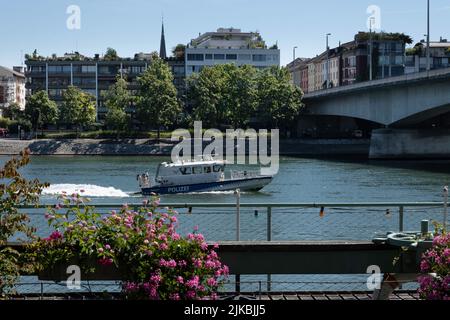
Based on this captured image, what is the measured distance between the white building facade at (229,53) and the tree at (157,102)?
24203 mm

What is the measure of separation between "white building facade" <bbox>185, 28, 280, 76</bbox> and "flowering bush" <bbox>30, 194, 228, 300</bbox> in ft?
391

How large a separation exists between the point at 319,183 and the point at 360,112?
1029 inches

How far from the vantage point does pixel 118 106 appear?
10850 cm

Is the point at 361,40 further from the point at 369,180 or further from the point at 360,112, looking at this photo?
the point at 369,180

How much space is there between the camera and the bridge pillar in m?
78.0

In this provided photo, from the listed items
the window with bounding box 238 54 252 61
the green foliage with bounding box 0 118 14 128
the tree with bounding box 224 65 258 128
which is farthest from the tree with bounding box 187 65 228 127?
the green foliage with bounding box 0 118 14 128

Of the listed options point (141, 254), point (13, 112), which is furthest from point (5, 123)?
point (141, 254)

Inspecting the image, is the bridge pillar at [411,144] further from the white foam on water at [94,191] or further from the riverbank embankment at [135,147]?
the white foam on water at [94,191]

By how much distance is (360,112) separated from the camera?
78438 mm

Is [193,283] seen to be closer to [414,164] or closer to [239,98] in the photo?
[414,164]

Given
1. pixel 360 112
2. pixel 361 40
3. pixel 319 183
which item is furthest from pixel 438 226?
pixel 361 40

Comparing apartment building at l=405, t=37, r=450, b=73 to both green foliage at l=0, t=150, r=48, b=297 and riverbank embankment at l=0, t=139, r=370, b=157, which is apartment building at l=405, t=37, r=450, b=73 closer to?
riverbank embankment at l=0, t=139, r=370, b=157

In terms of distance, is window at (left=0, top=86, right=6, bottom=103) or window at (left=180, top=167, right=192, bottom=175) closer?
window at (left=180, top=167, right=192, bottom=175)

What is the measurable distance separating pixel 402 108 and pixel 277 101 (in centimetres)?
3608
